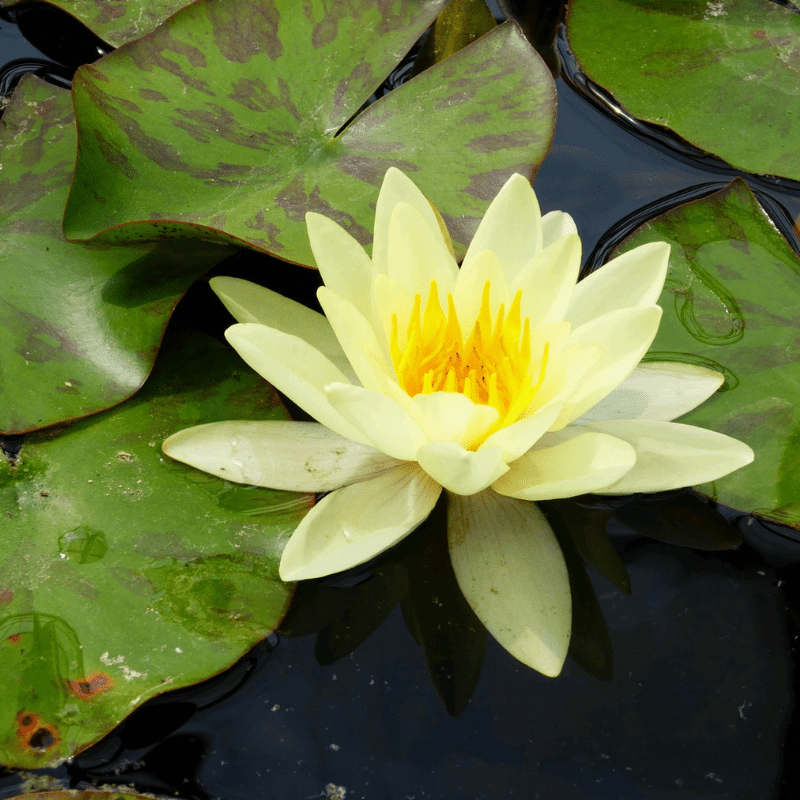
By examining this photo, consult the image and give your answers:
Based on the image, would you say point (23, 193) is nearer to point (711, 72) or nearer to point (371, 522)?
point (371, 522)

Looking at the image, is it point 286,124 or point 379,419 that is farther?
point 286,124

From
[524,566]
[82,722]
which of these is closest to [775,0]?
A: [524,566]

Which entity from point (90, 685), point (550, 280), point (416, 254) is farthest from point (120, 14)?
point (90, 685)

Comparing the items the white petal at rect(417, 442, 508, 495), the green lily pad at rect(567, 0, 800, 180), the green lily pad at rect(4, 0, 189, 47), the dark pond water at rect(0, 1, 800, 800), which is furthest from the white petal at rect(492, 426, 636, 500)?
the green lily pad at rect(4, 0, 189, 47)

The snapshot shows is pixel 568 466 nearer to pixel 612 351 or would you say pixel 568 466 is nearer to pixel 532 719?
pixel 612 351

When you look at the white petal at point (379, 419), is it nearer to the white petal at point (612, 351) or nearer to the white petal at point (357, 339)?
the white petal at point (357, 339)

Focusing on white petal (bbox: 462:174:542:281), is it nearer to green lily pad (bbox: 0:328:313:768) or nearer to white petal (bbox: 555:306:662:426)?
white petal (bbox: 555:306:662:426)

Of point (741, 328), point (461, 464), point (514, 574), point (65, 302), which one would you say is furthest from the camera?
point (741, 328)
